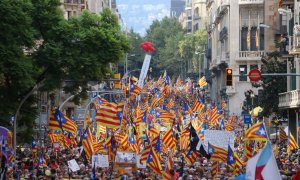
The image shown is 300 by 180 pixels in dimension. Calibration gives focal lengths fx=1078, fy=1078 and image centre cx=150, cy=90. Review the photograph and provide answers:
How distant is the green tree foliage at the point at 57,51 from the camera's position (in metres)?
36.6

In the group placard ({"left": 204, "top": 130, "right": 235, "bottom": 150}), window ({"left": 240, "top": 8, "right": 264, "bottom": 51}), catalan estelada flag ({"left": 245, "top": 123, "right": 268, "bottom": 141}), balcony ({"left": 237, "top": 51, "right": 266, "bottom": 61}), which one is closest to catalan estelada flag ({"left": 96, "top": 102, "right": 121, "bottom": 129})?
placard ({"left": 204, "top": 130, "right": 235, "bottom": 150})

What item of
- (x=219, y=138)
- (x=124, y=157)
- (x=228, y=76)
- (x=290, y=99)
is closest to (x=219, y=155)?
(x=228, y=76)

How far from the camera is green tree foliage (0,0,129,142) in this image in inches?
1439

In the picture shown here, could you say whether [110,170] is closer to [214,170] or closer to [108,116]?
[214,170]

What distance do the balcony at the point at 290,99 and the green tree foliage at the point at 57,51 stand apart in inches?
722

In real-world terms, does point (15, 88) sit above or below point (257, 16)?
below

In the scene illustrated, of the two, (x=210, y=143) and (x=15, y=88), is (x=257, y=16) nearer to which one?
(x=210, y=143)

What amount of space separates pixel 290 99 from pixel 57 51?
78.1ft

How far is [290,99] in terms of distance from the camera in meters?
58.4

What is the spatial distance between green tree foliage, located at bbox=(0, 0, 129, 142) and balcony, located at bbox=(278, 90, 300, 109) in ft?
60.2

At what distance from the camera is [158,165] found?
3572 centimetres

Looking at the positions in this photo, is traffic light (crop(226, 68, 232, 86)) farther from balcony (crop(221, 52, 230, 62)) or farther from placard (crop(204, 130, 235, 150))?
balcony (crop(221, 52, 230, 62))

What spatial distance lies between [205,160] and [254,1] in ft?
214

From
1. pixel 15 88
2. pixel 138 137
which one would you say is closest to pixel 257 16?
pixel 138 137
